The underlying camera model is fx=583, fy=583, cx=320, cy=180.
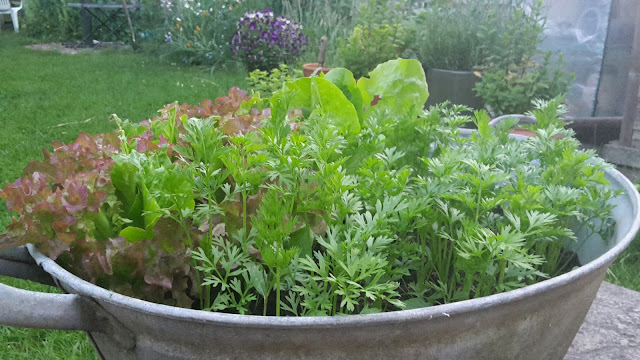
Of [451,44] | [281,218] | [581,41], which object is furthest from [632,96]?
[281,218]

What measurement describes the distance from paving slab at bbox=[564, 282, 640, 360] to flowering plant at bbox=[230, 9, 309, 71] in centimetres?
529

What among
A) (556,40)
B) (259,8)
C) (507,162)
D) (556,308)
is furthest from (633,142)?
(259,8)

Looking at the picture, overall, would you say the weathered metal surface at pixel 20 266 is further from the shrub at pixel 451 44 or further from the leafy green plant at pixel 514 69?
the shrub at pixel 451 44

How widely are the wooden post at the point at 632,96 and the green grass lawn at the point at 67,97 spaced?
348cm

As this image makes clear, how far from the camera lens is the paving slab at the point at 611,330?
1.73m

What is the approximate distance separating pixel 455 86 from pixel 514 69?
1.37 feet

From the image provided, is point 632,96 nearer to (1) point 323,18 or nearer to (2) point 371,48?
(2) point 371,48

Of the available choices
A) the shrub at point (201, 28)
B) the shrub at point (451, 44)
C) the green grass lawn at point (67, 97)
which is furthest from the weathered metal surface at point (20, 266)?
the shrub at point (201, 28)

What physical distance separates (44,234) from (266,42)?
612 cm

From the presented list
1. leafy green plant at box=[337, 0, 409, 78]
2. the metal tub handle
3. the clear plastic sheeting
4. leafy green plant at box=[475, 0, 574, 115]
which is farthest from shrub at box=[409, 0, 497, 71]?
the metal tub handle

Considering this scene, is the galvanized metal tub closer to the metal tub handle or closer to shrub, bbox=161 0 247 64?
the metal tub handle

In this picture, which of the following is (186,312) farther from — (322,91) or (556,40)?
(556,40)

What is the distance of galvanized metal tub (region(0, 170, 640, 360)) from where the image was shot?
736mm

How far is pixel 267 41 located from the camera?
6770 millimetres
